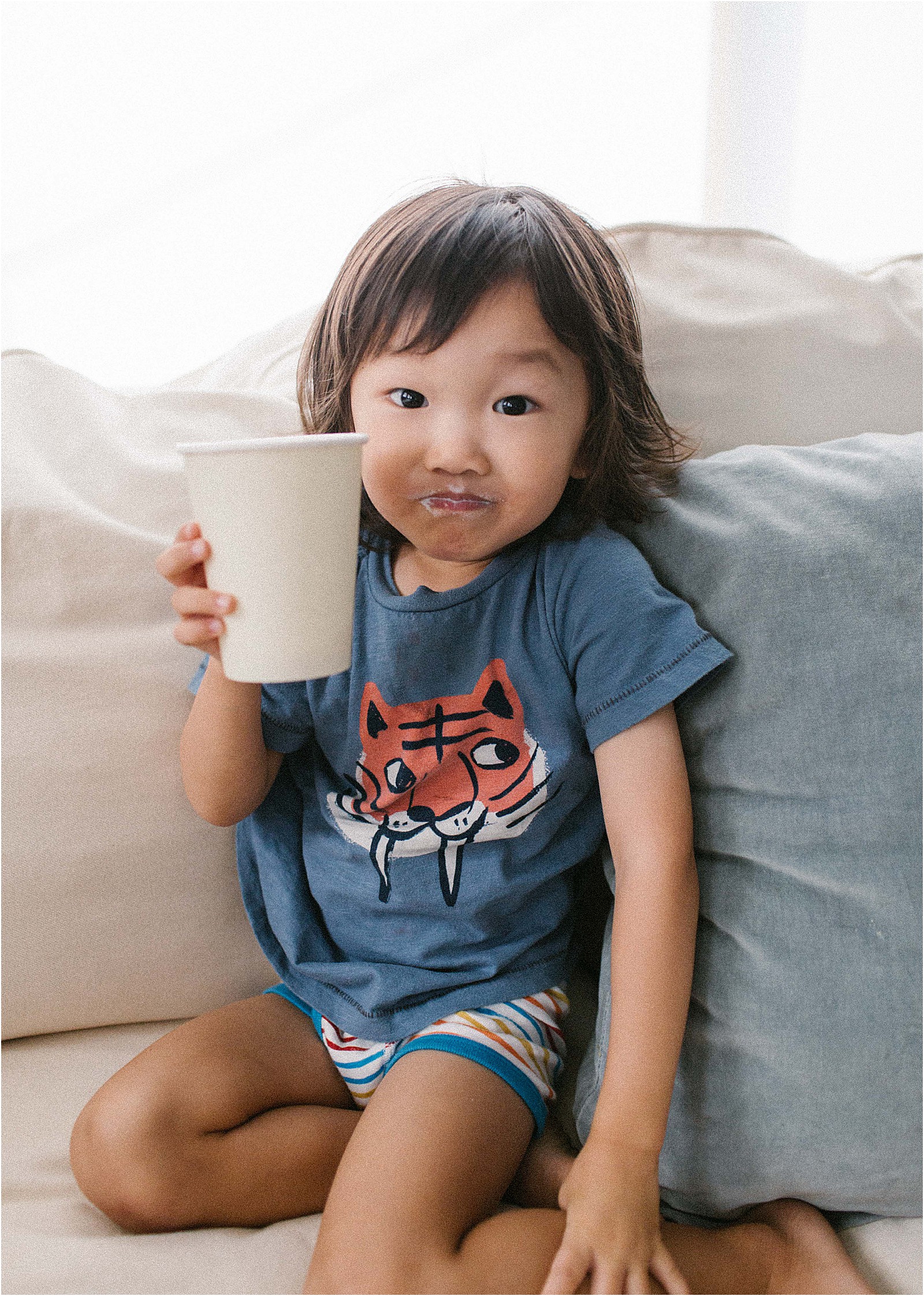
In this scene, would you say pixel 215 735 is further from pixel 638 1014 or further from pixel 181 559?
pixel 638 1014

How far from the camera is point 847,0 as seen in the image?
1742 millimetres

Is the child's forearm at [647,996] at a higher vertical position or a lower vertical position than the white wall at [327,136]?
lower

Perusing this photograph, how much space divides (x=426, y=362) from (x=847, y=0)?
1.47 metres

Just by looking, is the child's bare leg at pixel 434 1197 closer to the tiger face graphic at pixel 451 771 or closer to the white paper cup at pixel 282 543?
the tiger face graphic at pixel 451 771

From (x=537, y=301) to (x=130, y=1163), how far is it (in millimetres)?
781

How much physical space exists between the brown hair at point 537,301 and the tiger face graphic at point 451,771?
174mm

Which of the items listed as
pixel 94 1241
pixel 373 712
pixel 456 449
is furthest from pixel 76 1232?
pixel 456 449

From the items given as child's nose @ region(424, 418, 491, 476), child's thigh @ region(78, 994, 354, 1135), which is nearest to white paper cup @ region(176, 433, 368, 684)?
child's nose @ region(424, 418, 491, 476)

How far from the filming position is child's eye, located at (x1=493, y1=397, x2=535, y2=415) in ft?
2.70

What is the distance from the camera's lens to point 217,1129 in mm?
880

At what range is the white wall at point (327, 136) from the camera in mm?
1543

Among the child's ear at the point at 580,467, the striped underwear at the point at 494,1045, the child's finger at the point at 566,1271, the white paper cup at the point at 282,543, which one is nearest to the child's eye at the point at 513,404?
the child's ear at the point at 580,467

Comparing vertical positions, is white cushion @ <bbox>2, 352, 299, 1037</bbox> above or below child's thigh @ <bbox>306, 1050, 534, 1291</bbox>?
above

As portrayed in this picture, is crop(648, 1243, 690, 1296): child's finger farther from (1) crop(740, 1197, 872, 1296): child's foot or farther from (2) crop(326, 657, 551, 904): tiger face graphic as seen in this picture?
(2) crop(326, 657, 551, 904): tiger face graphic
